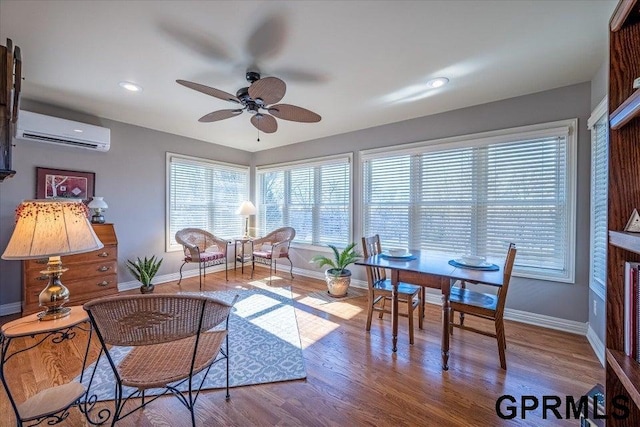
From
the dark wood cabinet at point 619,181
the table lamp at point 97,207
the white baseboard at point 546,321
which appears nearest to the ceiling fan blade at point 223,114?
the table lamp at point 97,207

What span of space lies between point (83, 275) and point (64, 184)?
1262mm

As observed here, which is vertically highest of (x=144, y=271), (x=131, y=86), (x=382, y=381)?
(x=131, y=86)

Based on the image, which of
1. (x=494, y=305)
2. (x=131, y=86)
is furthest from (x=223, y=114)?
(x=494, y=305)

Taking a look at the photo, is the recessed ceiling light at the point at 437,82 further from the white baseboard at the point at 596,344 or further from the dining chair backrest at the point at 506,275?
the white baseboard at the point at 596,344

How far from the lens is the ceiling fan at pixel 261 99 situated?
A: 207 cm

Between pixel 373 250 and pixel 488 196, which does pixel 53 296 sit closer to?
pixel 373 250

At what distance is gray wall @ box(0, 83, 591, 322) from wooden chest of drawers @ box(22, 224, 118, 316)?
0.54 metres

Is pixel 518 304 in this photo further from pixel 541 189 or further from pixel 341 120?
pixel 341 120

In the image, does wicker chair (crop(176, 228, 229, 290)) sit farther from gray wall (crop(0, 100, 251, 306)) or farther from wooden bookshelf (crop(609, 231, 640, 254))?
wooden bookshelf (crop(609, 231, 640, 254))

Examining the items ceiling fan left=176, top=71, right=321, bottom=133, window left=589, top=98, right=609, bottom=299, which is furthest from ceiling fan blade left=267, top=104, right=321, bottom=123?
window left=589, top=98, right=609, bottom=299

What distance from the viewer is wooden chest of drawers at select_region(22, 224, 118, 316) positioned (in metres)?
2.92

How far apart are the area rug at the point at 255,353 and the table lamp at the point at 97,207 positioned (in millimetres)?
1998

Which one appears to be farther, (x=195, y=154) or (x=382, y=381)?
(x=195, y=154)

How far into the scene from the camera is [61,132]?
3262 millimetres
